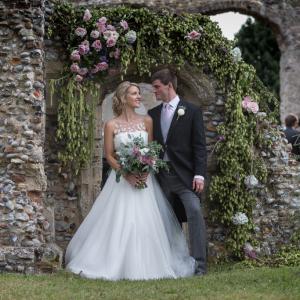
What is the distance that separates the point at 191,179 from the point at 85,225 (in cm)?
118

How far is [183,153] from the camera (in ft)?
24.8

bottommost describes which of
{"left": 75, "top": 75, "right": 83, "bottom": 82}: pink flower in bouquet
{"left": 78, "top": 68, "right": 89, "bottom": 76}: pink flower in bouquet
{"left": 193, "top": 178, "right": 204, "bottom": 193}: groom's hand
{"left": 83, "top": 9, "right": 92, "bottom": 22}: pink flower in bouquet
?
{"left": 193, "top": 178, "right": 204, "bottom": 193}: groom's hand

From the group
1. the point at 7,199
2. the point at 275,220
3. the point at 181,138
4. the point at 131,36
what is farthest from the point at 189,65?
the point at 7,199

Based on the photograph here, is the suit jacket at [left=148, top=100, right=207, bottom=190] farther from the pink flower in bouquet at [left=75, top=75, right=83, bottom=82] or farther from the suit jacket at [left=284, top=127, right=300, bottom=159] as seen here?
the suit jacket at [left=284, top=127, right=300, bottom=159]

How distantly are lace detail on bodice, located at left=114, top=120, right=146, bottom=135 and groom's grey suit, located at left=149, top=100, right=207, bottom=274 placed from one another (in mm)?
197

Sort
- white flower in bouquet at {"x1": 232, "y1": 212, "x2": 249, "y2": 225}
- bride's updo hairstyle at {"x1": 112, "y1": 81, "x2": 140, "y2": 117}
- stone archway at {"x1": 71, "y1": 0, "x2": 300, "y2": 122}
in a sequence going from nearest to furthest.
A: 1. bride's updo hairstyle at {"x1": 112, "y1": 81, "x2": 140, "y2": 117}
2. white flower in bouquet at {"x1": 232, "y1": 212, "x2": 249, "y2": 225}
3. stone archway at {"x1": 71, "y1": 0, "x2": 300, "y2": 122}

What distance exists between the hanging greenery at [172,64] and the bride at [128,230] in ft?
2.57

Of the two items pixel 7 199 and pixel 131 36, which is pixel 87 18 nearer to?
pixel 131 36

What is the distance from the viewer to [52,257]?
7387mm

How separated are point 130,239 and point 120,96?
4.82ft

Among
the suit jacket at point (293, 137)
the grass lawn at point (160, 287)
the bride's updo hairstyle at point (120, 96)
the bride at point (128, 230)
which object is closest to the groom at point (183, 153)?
the bride at point (128, 230)

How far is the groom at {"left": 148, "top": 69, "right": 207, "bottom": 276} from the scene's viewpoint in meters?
7.38

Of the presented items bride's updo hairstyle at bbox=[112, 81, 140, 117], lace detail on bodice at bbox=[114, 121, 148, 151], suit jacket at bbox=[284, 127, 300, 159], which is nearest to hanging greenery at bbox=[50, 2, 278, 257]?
bride's updo hairstyle at bbox=[112, 81, 140, 117]

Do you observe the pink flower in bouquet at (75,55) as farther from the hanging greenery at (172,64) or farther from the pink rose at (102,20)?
the pink rose at (102,20)
